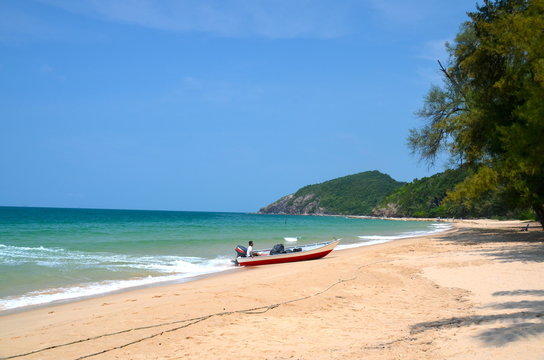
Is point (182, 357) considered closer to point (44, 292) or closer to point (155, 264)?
point (44, 292)

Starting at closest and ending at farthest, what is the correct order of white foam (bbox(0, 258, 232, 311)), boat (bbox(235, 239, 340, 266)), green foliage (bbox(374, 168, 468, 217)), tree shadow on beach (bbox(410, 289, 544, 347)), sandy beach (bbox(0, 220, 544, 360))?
tree shadow on beach (bbox(410, 289, 544, 347)) < sandy beach (bbox(0, 220, 544, 360)) < white foam (bbox(0, 258, 232, 311)) < boat (bbox(235, 239, 340, 266)) < green foliage (bbox(374, 168, 468, 217))

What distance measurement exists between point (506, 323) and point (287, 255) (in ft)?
47.7

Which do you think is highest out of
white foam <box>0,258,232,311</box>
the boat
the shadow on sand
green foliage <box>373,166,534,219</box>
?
green foliage <box>373,166,534,219</box>

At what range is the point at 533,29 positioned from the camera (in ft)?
46.7

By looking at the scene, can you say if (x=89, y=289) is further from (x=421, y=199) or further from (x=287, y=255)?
(x=421, y=199)

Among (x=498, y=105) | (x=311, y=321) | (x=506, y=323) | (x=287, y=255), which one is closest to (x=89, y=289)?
(x=311, y=321)

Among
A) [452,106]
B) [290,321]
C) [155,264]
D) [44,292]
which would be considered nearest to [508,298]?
[290,321]

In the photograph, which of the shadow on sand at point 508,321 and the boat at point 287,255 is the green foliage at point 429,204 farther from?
the shadow on sand at point 508,321

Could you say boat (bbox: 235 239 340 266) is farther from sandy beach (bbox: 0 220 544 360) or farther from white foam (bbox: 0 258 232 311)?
sandy beach (bbox: 0 220 544 360)

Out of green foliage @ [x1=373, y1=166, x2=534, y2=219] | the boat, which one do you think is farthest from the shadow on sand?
green foliage @ [x1=373, y1=166, x2=534, y2=219]

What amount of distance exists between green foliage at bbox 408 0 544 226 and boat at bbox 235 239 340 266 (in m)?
7.81

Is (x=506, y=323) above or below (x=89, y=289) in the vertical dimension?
above

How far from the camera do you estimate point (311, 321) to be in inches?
302

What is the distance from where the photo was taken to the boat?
1983 centimetres
